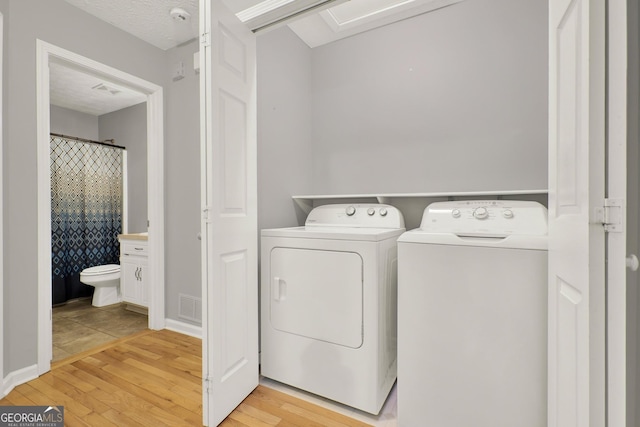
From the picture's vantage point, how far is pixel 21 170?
171 centimetres

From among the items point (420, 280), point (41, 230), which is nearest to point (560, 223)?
point (420, 280)

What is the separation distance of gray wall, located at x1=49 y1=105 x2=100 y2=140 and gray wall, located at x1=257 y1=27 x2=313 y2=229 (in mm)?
3585

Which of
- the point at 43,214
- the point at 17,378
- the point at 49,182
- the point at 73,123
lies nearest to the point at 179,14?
the point at 49,182

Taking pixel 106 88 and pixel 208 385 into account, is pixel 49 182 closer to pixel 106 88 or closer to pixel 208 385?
pixel 208 385

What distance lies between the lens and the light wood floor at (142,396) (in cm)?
141

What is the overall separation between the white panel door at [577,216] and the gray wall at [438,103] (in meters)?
0.87

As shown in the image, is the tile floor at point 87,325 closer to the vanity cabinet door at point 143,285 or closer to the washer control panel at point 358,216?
the vanity cabinet door at point 143,285

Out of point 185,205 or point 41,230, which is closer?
point 41,230

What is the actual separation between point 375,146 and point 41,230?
7.55 feet

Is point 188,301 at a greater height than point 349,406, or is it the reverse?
point 188,301

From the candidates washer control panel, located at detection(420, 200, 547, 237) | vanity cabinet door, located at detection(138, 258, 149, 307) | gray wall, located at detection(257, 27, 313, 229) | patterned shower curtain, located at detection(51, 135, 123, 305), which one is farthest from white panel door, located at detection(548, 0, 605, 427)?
patterned shower curtain, located at detection(51, 135, 123, 305)

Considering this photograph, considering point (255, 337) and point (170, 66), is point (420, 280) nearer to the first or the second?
point (255, 337)

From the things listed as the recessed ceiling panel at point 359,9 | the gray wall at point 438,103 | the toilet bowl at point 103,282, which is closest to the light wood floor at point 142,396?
the toilet bowl at point 103,282

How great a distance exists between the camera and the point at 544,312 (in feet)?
3.59
